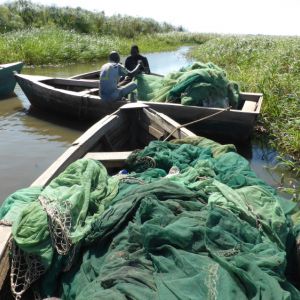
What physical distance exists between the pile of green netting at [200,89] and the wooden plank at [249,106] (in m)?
0.22

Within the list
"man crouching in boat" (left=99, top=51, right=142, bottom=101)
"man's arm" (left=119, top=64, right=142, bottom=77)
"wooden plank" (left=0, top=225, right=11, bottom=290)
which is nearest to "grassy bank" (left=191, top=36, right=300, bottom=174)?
"man's arm" (left=119, top=64, right=142, bottom=77)

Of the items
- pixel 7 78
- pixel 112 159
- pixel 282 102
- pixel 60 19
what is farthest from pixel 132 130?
pixel 60 19

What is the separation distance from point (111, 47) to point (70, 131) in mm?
16111

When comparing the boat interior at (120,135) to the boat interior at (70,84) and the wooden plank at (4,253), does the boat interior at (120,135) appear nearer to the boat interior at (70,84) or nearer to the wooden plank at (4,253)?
the wooden plank at (4,253)

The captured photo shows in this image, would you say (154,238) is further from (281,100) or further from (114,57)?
(281,100)

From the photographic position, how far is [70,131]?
7980mm

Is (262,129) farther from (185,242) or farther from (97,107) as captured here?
(185,242)

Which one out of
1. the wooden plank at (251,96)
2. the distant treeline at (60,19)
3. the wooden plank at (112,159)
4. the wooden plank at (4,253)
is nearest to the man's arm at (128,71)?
the wooden plank at (251,96)

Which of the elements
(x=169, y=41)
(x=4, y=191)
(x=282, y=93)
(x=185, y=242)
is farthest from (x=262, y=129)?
(x=169, y=41)

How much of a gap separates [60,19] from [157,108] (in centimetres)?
2275

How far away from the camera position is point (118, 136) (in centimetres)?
612

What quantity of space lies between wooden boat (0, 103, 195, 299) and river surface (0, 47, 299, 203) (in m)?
1.21

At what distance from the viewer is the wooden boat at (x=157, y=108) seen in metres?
6.55

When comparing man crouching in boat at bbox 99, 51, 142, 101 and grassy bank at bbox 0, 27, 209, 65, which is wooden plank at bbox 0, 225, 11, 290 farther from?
grassy bank at bbox 0, 27, 209, 65
